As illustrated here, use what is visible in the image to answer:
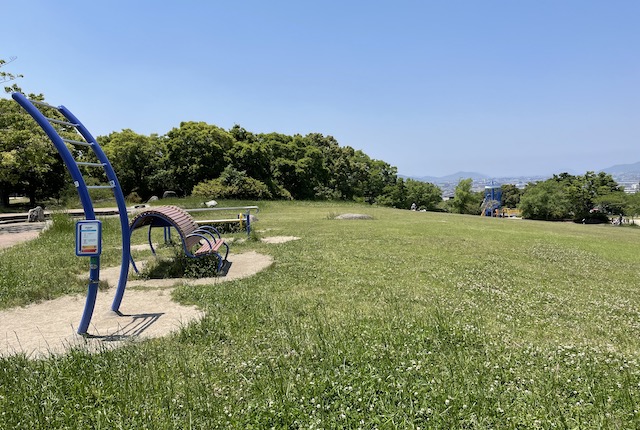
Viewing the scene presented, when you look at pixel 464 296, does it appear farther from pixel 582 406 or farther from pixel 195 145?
pixel 195 145

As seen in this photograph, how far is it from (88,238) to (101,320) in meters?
1.39

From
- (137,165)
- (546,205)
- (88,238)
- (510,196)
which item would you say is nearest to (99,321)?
(88,238)

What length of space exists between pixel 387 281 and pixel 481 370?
3626 mm

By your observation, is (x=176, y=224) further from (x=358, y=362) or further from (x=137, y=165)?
(x=137, y=165)

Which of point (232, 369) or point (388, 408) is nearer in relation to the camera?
point (388, 408)

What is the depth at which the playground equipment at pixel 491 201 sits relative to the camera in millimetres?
62000

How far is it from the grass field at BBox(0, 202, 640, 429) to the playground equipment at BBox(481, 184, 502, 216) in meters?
58.8

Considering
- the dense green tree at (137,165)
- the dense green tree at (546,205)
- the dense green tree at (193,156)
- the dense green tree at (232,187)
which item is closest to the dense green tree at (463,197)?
the dense green tree at (546,205)

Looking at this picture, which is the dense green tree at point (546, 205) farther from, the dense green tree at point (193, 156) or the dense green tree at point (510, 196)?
the dense green tree at point (193, 156)

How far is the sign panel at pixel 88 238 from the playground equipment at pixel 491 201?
6365cm

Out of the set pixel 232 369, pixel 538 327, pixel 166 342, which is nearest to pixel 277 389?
pixel 232 369

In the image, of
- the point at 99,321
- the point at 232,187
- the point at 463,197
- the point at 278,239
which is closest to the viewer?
the point at 99,321

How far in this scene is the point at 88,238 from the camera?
4.41 metres

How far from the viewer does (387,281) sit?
6938 millimetres
